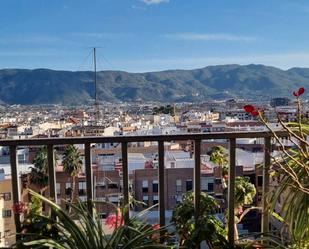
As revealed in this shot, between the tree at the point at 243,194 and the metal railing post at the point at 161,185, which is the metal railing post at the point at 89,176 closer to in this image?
the metal railing post at the point at 161,185

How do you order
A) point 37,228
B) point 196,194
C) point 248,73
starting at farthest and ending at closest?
1. point 248,73
2. point 196,194
3. point 37,228

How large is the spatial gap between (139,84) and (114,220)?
396 feet

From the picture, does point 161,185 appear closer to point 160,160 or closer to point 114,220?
point 160,160

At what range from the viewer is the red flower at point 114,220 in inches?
73.9

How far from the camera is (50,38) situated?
85312 millimetres

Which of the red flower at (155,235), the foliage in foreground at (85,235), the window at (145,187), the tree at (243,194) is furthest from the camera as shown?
the window at (145,187)

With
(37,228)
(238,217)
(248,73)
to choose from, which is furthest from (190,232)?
(248,73)

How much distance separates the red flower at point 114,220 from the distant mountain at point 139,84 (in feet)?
332

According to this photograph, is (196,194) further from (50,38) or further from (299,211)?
(50,38)

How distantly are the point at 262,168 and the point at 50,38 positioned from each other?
8800 cm

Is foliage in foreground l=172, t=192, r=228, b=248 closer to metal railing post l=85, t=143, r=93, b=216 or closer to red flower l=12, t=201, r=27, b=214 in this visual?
metal railing post l=85, t=143, r=93, b=216

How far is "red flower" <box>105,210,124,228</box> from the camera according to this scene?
6.16ft

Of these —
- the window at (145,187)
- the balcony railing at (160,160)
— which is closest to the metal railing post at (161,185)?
the balcony railing at (160,160)

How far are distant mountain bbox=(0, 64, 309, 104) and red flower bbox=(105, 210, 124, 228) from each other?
101 meters
